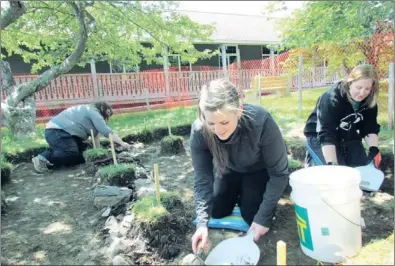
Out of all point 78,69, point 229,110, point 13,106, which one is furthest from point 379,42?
point 78,69

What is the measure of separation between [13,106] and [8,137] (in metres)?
0.66

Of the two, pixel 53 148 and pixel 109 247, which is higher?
pixel 53 148

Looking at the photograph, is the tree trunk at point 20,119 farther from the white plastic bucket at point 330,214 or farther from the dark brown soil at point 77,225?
the white plastic bucket at point 330,214

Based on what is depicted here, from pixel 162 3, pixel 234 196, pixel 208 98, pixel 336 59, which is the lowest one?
pixel 234 196

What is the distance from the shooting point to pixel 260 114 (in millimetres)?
1866

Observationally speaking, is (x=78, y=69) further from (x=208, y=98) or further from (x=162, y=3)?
(x=208, y=98)

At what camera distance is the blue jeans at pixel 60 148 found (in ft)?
14.1

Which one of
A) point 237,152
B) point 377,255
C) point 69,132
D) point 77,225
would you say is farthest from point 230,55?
point 377,255

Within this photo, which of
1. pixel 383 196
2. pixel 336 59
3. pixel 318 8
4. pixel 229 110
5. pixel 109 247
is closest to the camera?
pixel 229 110

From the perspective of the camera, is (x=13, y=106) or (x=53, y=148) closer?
(x=53, y=148)

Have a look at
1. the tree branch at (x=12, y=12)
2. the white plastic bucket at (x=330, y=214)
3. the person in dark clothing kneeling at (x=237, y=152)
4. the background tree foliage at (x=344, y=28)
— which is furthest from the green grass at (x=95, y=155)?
the white plastic bucket at (x=330, y=214)

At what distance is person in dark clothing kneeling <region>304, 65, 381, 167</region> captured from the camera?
2.53 metres

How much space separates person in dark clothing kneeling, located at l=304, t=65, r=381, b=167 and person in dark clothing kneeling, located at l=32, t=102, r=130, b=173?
106 inches

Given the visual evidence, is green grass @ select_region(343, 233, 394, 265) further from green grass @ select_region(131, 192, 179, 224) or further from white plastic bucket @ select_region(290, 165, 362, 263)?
green grass @ select_region(131, 192, 179, 224)
